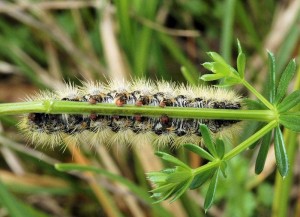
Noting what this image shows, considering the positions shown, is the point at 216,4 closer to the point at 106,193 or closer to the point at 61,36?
the point at 61,36

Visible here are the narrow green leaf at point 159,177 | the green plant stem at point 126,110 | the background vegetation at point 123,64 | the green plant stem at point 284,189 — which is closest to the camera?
the green plant stem at point 126,110

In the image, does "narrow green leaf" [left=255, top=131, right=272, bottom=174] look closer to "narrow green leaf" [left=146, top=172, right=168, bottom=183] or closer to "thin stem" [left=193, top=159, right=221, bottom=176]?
"thin stem" [left=193, top=159, right=221, bottom=176]

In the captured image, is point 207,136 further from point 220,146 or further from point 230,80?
point 230,80

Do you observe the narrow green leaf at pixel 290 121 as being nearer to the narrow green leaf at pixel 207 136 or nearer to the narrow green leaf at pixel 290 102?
the narrow green leaf at pixel 290 102

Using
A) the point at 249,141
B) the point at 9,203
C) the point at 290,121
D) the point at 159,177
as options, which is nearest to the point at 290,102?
the point at 290,121

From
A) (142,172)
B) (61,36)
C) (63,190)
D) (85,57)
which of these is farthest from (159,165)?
(61,36)

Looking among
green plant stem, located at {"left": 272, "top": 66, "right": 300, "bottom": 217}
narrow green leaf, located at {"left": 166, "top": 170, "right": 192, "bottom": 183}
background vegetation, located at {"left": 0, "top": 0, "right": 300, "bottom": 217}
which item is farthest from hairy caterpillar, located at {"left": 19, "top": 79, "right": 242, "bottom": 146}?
background vegetation, located at {"left": 0, "top": 0, "right": 300, "bottom": 217}

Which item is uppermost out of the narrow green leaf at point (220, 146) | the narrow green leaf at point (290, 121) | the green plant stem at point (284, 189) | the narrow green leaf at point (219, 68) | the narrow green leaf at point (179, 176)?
the narrow green leaf at point (219, 68)

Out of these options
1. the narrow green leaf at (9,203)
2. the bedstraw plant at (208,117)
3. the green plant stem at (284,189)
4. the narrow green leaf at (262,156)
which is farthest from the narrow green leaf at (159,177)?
the narrow green leaf at (9,203)
